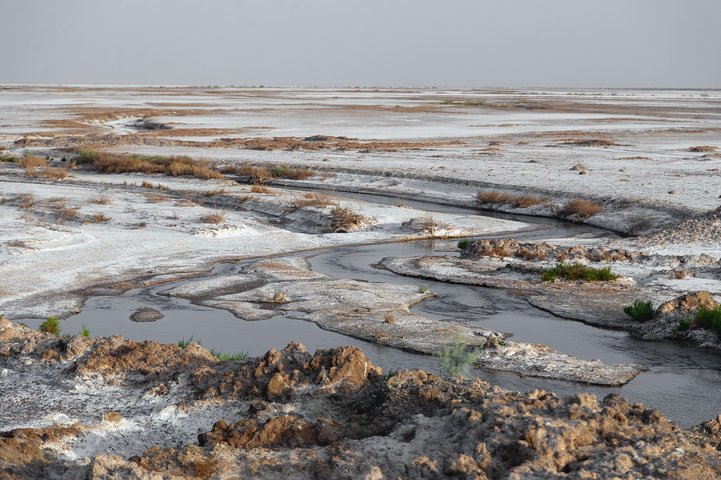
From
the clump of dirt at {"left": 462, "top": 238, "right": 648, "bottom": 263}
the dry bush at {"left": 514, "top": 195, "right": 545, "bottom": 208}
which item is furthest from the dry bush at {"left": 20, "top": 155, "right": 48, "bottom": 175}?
the clump of dirt at {"left": 462, "top": 238, "right": 648, "bottom": 263}

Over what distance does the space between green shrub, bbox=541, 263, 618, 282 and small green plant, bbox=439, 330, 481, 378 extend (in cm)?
512

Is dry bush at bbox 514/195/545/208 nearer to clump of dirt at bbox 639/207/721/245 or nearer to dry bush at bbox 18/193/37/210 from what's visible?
clump of dirt at bbox 639/207/721/245

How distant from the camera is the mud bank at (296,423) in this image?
6648 millimetres

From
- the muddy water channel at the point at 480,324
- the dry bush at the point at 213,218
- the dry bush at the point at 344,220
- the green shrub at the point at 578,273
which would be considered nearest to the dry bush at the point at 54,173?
the dry bush at the point at 213,218

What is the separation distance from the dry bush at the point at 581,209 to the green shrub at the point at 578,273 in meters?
8.60

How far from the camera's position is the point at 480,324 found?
1398 cm

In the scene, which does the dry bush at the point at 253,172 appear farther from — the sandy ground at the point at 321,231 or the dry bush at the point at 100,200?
the dry bush at the point at 100,200

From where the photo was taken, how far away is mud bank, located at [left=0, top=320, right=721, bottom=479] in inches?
262

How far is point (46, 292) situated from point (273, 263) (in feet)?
15.0

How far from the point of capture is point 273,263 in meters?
18.2

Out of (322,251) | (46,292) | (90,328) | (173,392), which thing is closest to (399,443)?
(173,392)

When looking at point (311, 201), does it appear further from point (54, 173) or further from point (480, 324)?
point (54, 173)

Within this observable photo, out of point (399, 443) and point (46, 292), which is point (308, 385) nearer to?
point (399, 443)

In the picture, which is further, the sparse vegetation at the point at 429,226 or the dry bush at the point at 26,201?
the dry bush at the point at 26,201
